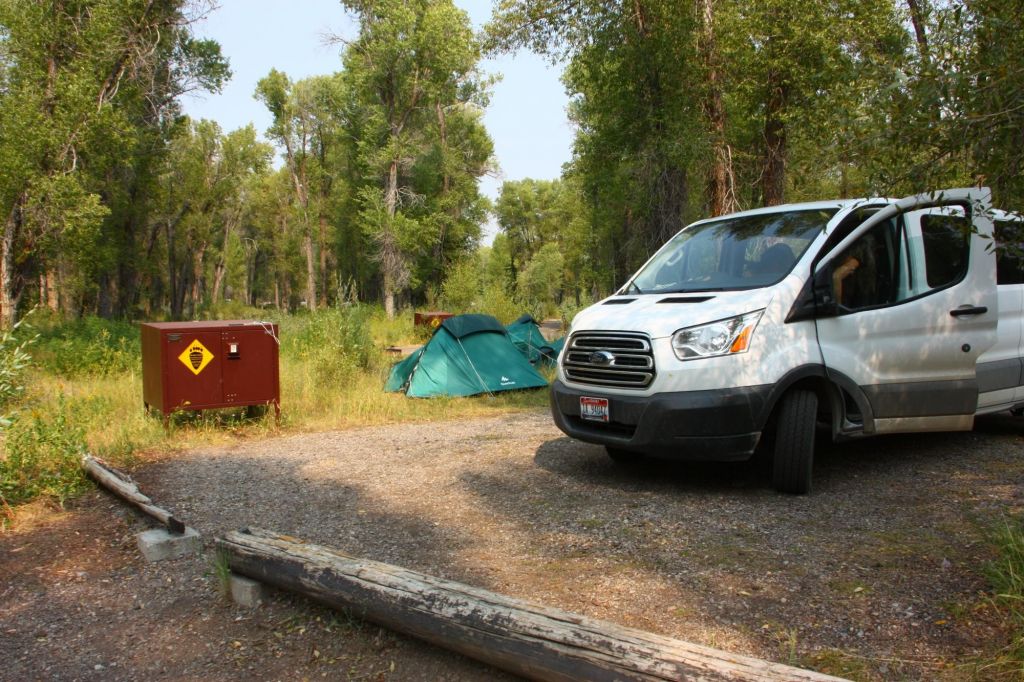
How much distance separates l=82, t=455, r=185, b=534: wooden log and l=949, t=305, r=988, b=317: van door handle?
20.2 ft

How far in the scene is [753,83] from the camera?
52.2 feet

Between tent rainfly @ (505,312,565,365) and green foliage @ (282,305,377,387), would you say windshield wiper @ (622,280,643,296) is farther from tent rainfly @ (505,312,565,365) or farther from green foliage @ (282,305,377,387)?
tent rainfly @ (505,312,565,365)

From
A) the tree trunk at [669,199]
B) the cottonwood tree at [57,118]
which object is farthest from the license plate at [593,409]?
the cottonwood tree at [57,118]

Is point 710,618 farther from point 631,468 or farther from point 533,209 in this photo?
point 533,209

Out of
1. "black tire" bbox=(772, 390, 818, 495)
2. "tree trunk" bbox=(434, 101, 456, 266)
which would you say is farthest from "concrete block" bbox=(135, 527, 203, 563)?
"tree trunk" bbox=(434, 101, 456, 266)

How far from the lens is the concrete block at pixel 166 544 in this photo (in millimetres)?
4742

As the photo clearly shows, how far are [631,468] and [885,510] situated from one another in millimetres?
2109

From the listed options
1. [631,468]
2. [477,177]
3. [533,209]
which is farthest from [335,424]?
[533,209]

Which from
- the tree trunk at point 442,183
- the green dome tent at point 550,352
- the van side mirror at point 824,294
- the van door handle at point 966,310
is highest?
the tree trunk at point 442,183

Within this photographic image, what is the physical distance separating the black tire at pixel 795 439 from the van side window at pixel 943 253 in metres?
1.73

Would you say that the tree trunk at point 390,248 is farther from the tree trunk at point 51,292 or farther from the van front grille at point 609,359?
the van front grille at point 609,359

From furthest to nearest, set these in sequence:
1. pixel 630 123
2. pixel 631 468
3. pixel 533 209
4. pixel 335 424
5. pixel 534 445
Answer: pixel 533 209 < pixel 630 123 < pixel 335 424 < pixel 534 445 < pixel 631 468

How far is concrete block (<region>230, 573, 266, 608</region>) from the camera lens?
407 cm

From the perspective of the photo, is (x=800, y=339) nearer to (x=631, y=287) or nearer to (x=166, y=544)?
(x=631, y=287)
